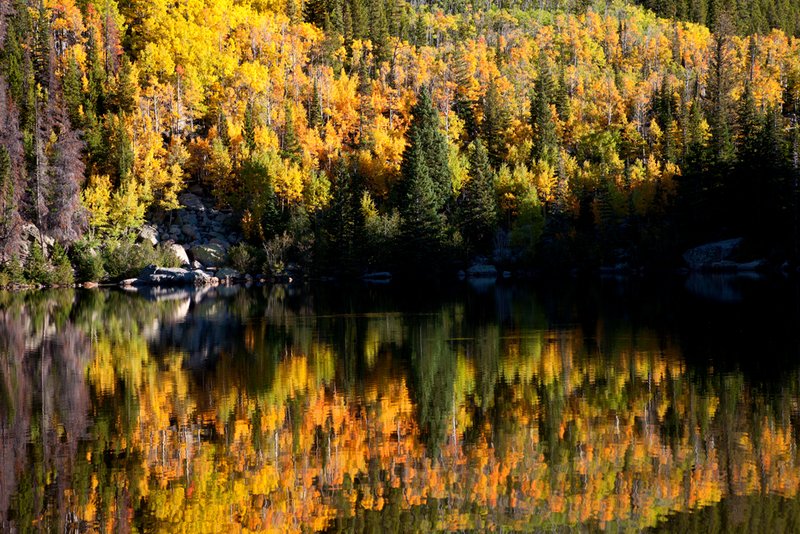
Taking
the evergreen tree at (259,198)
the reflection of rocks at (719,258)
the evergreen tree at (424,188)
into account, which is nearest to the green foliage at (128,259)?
the evergreen tree at (259,198)

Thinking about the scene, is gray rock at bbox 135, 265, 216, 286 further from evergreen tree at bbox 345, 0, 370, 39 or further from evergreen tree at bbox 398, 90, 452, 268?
evergreen tree at bbox 345, 0, 370, 39

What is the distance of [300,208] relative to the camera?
104125 millimetres

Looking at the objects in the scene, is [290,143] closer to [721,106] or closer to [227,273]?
[227,273]

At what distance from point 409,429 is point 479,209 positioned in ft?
279

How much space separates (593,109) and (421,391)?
112m

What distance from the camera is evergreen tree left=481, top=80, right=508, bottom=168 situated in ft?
403

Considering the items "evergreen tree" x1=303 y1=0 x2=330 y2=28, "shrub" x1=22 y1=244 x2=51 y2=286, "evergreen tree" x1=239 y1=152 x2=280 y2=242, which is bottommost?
"shrub" x1=22 y1=244 x2=51 y2=286

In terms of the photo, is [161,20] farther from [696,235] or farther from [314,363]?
[314,363]

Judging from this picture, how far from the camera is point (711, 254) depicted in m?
96.4

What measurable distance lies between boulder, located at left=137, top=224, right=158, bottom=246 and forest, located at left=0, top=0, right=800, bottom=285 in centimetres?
131

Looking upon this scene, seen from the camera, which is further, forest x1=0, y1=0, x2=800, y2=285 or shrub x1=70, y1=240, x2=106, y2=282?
forest x1=0, y1=0, x2=800, y2=285

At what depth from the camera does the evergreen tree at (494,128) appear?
4830 inches

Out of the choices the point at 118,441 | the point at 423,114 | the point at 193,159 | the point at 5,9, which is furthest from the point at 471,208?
the point at 118,441

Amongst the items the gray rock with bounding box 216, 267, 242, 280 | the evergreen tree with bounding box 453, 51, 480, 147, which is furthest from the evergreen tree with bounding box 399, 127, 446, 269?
the evergreen tree with bounding box 453, 51, 480, 147
